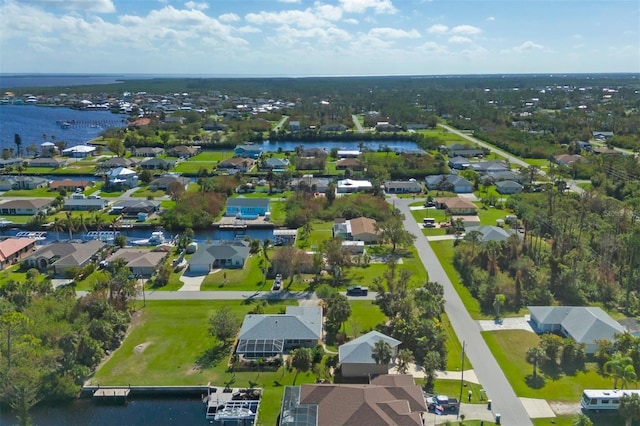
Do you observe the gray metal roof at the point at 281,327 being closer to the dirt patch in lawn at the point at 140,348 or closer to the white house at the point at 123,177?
→ the dirt patch in lawn at the point at 140,348

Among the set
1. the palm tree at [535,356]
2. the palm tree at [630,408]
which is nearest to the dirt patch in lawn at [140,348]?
the palm tree at [535,356]

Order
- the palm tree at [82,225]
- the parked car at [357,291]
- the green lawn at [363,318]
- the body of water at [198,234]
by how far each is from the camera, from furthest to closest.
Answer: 1. the palm tree at [82,225]
2. the body of water at [198,234]
3. the parked car at [357,291]
4. the green lawn at [363,318]

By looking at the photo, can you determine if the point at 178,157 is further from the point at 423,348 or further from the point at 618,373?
the point at 618,373

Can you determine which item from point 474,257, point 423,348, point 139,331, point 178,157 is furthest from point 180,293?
point 178,157

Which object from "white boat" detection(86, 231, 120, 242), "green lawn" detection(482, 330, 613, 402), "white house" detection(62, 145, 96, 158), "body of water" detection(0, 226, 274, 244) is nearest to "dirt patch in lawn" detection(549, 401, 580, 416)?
"green lawn" detection(482, 330, 613, 402)

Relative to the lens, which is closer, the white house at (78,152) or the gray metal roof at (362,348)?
the gray metal roof at (362,348)

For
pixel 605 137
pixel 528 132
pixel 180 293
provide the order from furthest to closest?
pixel 528 132 → pixel 605 137 → pixel 180 293
